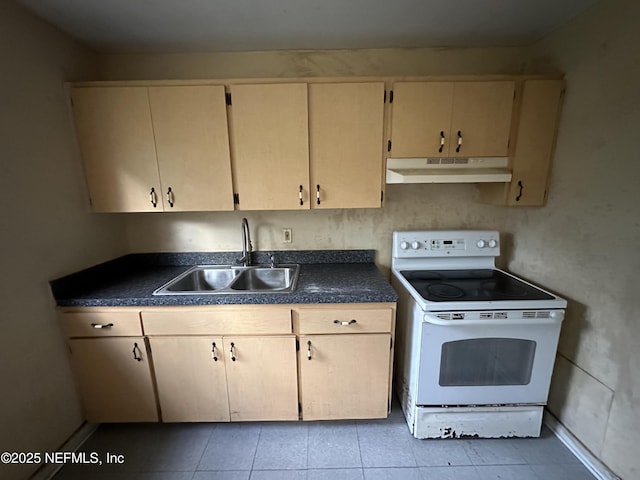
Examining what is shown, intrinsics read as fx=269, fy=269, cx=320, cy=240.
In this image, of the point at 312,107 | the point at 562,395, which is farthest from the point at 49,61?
the point at 562,395

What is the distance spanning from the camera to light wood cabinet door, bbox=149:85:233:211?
1586 millimetres

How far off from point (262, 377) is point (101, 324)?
0.97 metres

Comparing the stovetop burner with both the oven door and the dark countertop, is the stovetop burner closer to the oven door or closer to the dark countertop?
the oven door

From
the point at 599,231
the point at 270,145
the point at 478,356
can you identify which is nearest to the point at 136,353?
the point at 270,145

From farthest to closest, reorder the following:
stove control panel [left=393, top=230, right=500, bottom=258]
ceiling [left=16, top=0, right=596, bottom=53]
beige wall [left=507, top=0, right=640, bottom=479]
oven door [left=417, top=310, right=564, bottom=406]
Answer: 1. stove control panel [left=393, top=230, right=500, bottom=258]
2. oven door [left=417, top=310, right=564, bottom=406]
3. ceiling [left=16, top=0, right=596, bottom=53]
4. beige wall [left=507, top=0, right=640, bottom=479]

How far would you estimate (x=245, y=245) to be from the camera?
6.52 ft

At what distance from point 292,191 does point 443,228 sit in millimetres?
1189

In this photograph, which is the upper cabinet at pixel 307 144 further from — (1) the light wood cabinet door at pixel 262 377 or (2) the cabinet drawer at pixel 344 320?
(1) the light wood cabinet door at pixel 262 377

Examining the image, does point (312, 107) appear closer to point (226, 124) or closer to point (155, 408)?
point (226, 124)

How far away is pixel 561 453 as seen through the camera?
4.98ft

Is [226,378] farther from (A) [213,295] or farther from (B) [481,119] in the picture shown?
(B) [481,119]

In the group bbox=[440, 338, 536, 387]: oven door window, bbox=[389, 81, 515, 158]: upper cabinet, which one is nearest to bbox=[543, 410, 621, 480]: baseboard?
bbox=[440, 338, 536, 387]: oven door window

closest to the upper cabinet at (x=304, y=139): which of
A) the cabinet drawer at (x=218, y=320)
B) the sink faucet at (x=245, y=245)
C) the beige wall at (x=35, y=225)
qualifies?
the beige wall at (x=35, y=225)

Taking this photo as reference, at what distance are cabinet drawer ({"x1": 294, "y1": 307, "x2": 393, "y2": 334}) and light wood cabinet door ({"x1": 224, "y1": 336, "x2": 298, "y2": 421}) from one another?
0.46 feet
